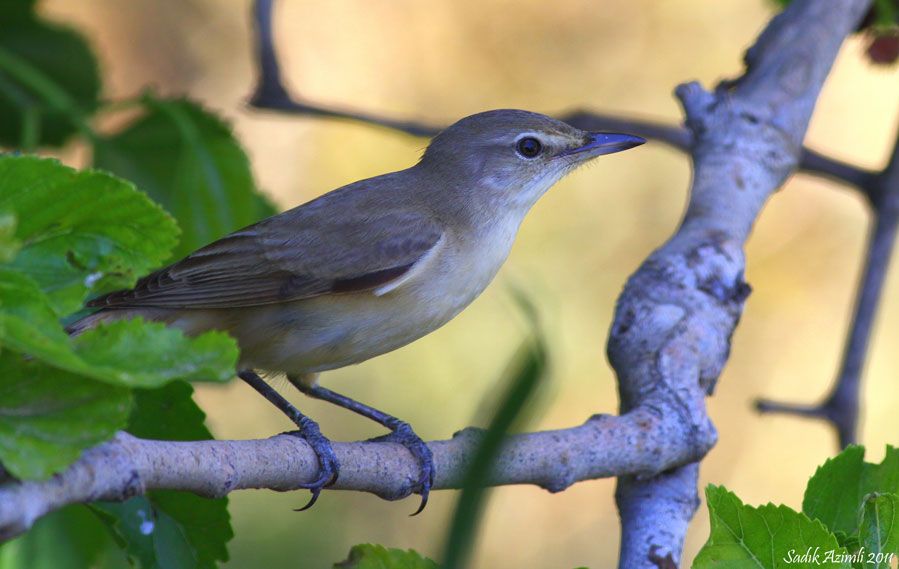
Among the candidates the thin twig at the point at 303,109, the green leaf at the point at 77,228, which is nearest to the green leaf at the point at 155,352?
the green leaf at the point at 77,228

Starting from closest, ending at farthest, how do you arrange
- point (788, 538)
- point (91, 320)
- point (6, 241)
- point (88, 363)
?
point (6, 241), point (88, 363), point (788, 538), point (91, 320)

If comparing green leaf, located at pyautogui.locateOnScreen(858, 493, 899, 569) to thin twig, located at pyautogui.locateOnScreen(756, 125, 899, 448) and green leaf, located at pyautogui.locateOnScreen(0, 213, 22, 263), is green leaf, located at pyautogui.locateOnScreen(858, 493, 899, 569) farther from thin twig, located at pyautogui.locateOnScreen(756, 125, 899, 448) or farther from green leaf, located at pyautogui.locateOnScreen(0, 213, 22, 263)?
thin twig, located at pyautogui.locateOnScreen(756, 125, 899, 448)

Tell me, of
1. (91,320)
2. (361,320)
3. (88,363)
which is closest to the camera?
(88,363)

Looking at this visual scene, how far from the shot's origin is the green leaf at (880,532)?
1.80 meters

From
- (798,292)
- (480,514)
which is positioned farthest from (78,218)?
(798,292)

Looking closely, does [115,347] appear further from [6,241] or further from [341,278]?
[341,278]

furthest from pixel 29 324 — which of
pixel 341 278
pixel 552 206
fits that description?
pixel 552 206

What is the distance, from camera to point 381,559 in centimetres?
191

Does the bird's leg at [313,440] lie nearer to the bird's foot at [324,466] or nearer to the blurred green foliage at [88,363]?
the bird's foot at [324,466]

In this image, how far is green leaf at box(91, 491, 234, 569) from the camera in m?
2.14

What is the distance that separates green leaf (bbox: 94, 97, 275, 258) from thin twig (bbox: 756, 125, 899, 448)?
1.88 metres

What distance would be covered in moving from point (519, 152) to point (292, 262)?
3.38 feet

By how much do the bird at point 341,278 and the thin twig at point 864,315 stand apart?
0.94 meters

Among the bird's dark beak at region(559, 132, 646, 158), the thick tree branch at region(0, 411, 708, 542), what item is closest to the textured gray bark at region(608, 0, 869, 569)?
the thick tree branch at region(0, 411, 708, 542)
